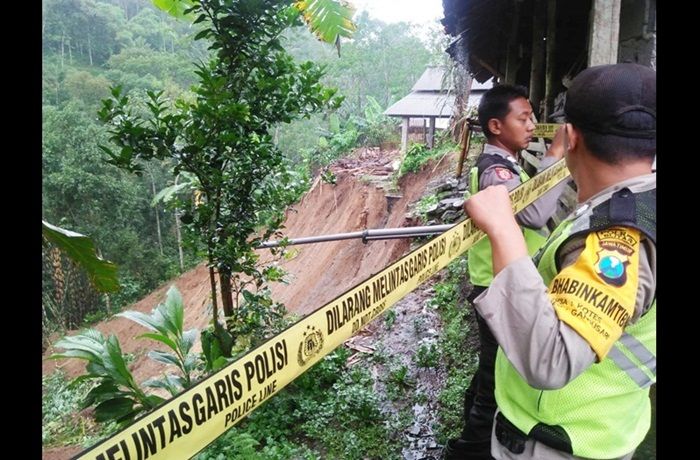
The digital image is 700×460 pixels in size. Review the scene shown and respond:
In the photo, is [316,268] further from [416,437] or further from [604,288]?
[604,288]

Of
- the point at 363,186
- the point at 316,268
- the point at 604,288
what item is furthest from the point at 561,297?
the point at 363,186

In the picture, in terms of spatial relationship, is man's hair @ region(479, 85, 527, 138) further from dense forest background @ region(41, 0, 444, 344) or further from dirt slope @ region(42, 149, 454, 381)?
dirt slope @ region(42, 149, 454, 381)

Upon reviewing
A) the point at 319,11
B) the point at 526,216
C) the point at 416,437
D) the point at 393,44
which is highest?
the point at 393,44

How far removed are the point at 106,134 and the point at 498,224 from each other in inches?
939

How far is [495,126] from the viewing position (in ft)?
7.76

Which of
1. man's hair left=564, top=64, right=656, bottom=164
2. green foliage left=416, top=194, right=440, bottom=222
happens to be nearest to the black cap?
man's hair left=564, top=64, right=656, bottom=164

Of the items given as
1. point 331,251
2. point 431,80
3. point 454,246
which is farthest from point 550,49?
point 431,80

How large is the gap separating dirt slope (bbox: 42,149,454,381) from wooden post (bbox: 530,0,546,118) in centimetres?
585

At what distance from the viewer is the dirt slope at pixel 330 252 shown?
1305cm

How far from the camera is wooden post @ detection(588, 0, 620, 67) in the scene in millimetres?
2529

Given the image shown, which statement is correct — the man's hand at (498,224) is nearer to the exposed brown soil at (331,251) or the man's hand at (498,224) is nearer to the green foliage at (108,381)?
the green foliage at (108,381)

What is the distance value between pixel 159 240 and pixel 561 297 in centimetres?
2429

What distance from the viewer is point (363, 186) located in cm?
1834
